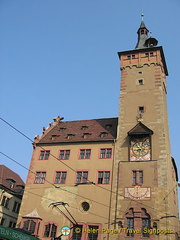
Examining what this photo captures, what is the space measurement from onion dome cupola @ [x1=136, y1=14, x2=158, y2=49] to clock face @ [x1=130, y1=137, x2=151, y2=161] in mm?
13983

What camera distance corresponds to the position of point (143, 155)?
2953cm

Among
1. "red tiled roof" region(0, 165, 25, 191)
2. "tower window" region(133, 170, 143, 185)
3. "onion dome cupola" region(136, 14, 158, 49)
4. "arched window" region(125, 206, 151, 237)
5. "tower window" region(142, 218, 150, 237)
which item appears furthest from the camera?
"onion dome cupola" region(136, 14, 158, 49)

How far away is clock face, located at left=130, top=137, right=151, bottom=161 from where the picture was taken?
29.5 metres

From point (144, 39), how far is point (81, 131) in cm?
1586

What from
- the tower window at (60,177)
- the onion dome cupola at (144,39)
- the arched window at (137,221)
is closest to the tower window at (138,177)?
the arched window at (137,221)

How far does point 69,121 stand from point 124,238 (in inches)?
701

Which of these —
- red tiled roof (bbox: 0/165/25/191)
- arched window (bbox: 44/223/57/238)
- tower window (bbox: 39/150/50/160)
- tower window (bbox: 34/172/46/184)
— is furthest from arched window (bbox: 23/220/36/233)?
red tiled roof (bbox: 0/165/25/191)

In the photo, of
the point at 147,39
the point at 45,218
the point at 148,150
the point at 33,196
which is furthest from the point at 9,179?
the point at 147,39

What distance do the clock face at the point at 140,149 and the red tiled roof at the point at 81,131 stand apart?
269 cm

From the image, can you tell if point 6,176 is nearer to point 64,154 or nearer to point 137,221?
point 64,154

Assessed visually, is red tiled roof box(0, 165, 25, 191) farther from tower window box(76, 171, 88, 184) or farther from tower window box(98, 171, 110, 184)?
tower window box(98, 171, 110, 184)

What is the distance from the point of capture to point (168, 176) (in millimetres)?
28562

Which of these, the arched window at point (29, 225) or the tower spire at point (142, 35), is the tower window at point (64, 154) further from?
the tower spire at point (142, 35)

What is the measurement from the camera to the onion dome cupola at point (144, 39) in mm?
37688
